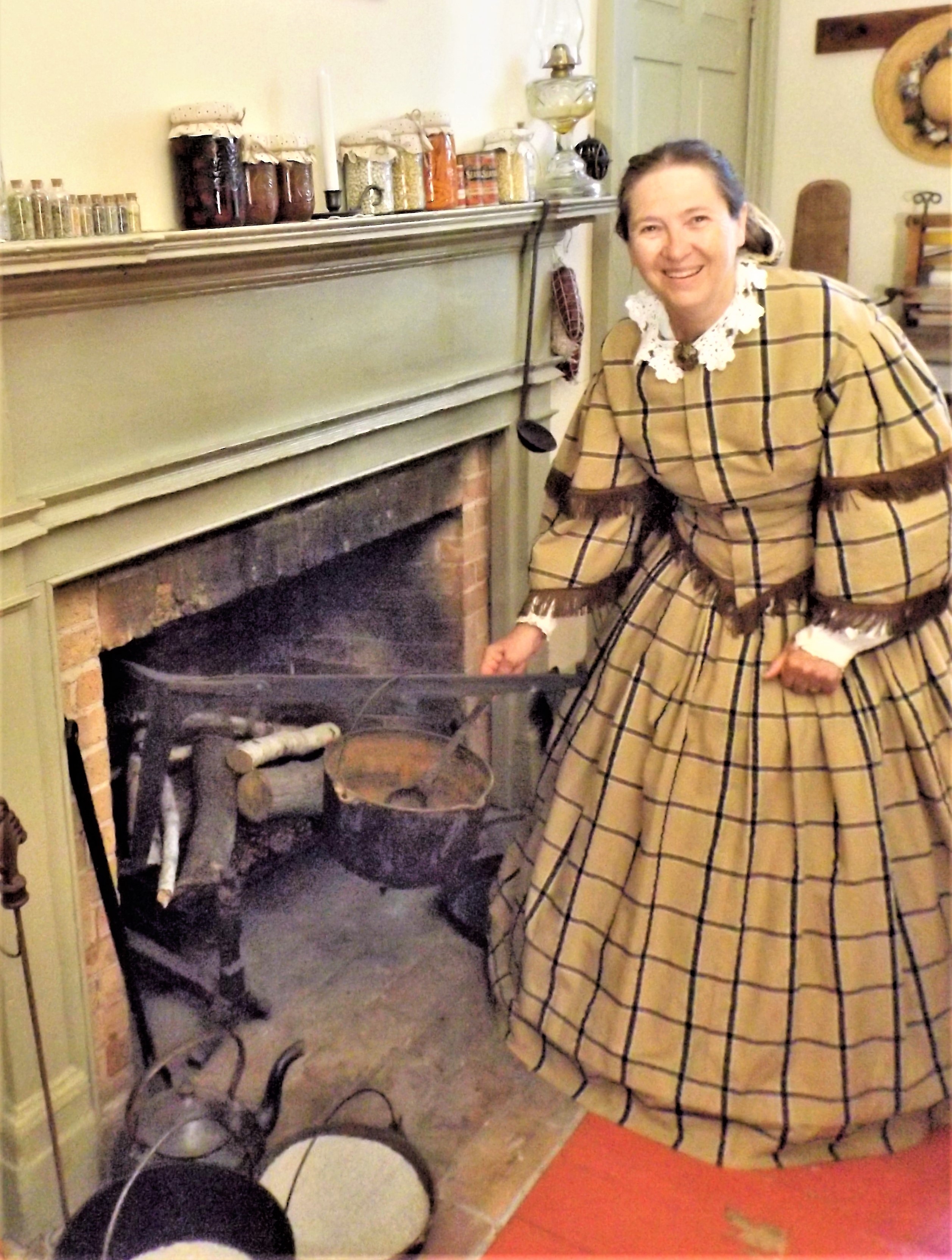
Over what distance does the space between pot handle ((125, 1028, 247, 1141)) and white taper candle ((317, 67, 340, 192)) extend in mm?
1145

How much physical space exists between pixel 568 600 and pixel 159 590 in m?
0.60

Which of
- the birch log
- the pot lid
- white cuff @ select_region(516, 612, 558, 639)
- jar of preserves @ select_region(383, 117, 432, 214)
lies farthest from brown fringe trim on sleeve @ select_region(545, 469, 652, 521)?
the pot lid

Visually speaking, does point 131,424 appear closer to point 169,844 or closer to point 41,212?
point 41,212

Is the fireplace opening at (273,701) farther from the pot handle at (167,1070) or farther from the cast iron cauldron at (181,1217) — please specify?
the cast iron cauldron at (181,1217)

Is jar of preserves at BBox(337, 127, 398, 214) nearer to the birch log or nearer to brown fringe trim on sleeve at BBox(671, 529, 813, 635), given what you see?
brown fringe trim on sleeve at BBox(671, 529, 813, 635)

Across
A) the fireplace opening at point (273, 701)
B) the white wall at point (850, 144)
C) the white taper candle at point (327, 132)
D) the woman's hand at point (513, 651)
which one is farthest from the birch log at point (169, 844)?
the white wall at point (850, 144)

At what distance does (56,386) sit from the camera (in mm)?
1352

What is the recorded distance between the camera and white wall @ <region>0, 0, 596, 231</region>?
1285 millimetres

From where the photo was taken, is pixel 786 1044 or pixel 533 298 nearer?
pixel 786 1044

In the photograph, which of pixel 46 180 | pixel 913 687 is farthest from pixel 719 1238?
pixel 46 180

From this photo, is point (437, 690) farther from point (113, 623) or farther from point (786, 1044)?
point (786, 1044)

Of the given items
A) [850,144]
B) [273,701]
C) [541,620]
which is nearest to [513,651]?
[541,620]

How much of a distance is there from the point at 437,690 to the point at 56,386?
2.42 ft

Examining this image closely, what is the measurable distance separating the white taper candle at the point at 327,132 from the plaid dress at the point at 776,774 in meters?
0.46
